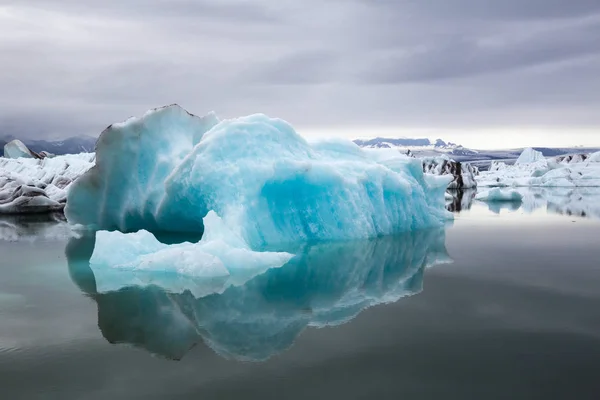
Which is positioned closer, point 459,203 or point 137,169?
point 137,169

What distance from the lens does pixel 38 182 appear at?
75.7 feet

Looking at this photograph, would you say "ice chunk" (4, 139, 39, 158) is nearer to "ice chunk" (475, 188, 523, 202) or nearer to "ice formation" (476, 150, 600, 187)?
"ice chunk" (475, 188, 523, 202)

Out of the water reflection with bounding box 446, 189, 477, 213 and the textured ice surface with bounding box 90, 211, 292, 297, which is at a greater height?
the textured ice surface with bounding box 90, 211, 292, 297

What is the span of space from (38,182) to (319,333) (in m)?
21.8

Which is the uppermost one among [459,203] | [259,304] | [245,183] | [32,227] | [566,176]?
[245,183]

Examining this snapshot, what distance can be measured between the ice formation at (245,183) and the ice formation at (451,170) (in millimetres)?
31461

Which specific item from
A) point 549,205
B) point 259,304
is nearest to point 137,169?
point 259,304

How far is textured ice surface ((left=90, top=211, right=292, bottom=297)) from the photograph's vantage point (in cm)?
666

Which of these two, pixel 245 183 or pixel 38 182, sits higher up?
pixel 245 183

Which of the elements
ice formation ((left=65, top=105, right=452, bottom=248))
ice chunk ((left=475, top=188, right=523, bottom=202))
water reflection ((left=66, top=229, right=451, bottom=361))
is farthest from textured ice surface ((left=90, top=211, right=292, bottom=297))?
ice chunk ((left=475, top=188, right=523, bottom=202))

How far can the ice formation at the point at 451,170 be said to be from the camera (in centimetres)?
4369

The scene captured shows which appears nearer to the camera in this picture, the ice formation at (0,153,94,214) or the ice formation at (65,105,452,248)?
the ice formation at (65,105,452,248)

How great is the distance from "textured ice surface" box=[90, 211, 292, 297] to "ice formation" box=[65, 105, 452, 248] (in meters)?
0.96

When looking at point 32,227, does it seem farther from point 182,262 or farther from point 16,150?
point 16,150
